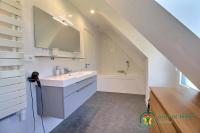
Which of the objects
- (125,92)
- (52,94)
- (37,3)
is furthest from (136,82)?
(37,3)

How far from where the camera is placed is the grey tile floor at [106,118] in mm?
2178

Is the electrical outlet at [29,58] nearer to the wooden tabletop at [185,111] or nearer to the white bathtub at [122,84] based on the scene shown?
the wooden tabletop at [185,111]

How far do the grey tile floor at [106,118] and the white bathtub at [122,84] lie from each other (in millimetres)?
922

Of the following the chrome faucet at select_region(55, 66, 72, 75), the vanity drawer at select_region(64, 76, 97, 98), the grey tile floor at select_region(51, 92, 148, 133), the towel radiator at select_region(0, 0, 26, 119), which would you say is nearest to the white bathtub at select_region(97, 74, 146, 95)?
the grey tile floor at select_region(51, 92, 148, 133)

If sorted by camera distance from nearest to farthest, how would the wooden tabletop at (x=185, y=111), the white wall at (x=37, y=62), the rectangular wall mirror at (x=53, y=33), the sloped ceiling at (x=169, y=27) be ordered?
1. the wooden tabletop at (x=185, y=111)
2. the sloped ceiling at (x=169, y=27)
3. the white wall at (x=37, y=62)
4. the rectangular wall mirror at (x=53, y=33)

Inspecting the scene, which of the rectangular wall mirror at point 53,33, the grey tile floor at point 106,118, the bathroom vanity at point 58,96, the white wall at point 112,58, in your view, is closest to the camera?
the bathroom vanity at point 58,96

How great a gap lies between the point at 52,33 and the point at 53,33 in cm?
3

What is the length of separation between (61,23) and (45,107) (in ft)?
5.06

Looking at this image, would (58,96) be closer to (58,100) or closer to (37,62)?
(58,100)

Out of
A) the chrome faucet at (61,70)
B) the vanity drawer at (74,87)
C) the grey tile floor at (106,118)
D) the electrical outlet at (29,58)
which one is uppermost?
the electrical outlet at (29,58)

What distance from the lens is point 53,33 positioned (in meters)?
2.29

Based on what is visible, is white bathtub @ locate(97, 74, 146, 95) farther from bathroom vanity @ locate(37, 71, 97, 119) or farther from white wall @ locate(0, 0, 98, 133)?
bathroom vanity @ locate(37, 71, 97, 119)

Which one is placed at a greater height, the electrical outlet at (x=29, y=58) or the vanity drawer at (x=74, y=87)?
the electrical outlet at (x=29, y=58)

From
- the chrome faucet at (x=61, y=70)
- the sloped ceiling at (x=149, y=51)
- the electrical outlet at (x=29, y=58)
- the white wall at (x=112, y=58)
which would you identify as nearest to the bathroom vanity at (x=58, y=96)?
the electrical outlet at (x=29, y=58)
